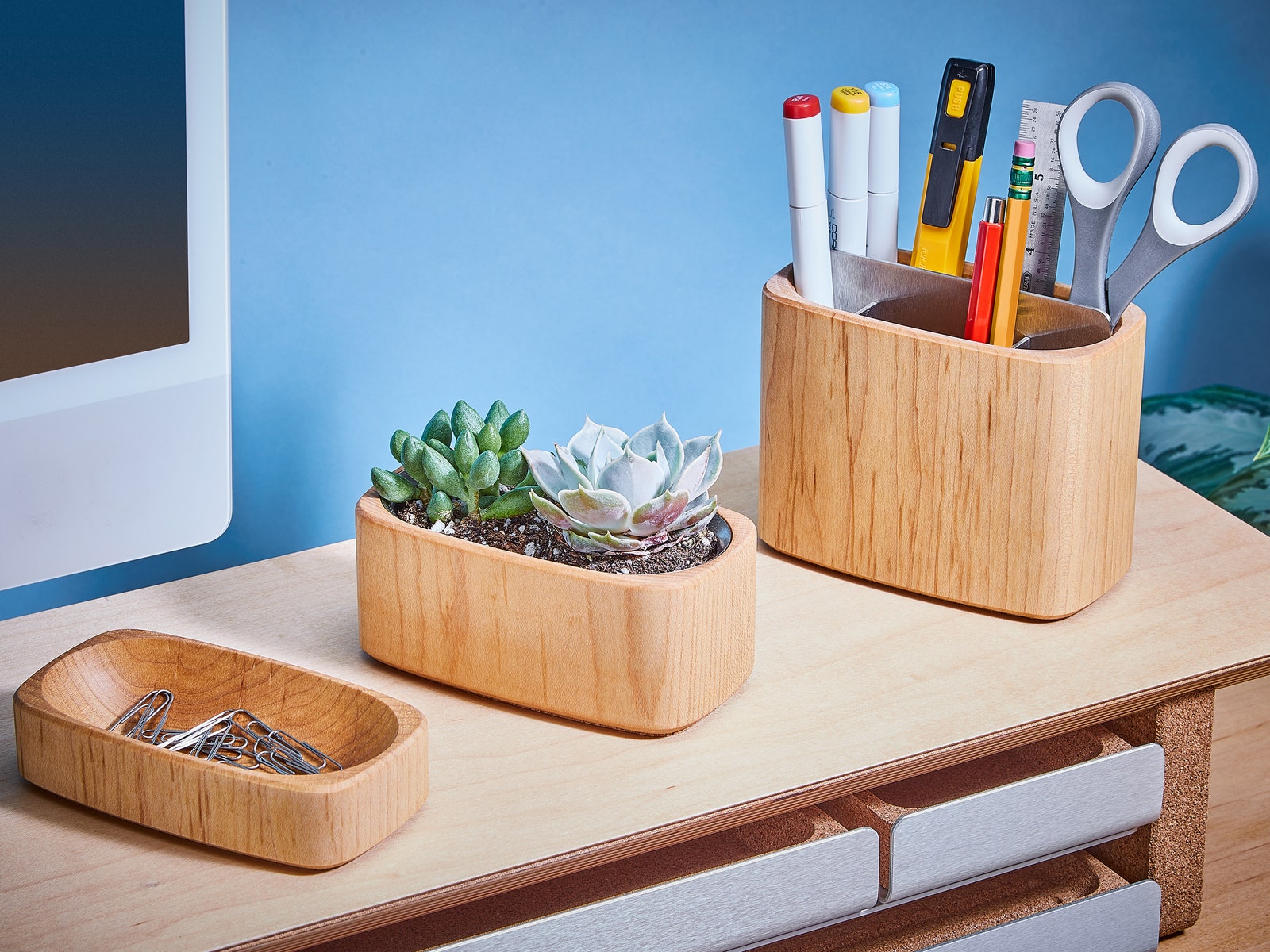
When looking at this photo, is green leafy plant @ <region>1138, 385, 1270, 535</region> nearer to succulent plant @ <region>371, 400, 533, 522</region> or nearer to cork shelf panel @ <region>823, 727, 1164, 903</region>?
cork shelf panel @ <region>823, 727, 1164, 903</region>

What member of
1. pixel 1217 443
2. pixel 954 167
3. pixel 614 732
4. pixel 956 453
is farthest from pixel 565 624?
pixel 1217 443

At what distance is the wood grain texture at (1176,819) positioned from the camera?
66cm

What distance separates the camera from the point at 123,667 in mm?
598

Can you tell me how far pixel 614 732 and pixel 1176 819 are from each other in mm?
319

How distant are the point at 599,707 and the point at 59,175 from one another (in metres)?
0.31

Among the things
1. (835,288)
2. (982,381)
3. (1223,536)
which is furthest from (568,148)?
(1223,536)

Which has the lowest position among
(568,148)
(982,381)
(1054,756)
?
(1054,756)

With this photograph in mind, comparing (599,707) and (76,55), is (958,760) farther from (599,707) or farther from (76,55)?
(76,55)

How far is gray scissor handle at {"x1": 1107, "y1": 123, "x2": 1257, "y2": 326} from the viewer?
64 cm

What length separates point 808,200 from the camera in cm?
68

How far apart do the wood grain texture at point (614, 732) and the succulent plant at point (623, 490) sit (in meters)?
0.09

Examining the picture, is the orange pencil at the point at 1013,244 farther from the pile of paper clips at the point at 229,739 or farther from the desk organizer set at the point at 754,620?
the pile of paper clips at the point at 229,739

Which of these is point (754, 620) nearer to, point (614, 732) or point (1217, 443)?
point (614, 732)

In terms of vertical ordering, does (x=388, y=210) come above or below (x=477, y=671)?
above
